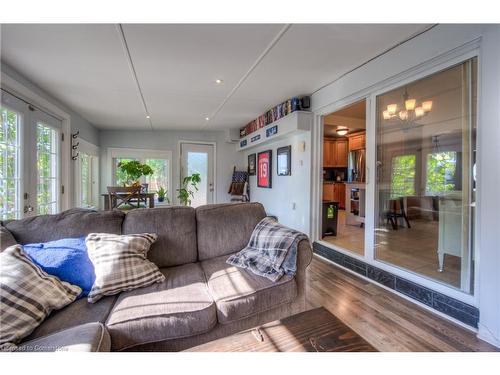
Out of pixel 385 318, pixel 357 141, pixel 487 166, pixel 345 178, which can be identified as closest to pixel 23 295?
pixel 385 318

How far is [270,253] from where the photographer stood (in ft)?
5.72

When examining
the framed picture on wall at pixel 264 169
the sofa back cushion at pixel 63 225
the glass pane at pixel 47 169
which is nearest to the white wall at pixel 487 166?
the sofa back cushion at pixel 63 225

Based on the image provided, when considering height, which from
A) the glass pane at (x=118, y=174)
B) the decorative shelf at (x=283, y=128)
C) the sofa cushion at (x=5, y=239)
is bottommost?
the sofa cushion at (x=5, y=239)

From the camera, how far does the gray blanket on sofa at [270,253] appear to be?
1.64m

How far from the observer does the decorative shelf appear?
3320mm

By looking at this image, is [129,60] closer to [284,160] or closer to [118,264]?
[118,264]

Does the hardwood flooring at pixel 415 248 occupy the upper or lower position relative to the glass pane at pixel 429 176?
lower

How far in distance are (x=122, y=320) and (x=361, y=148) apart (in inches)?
243

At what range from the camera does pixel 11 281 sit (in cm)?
108

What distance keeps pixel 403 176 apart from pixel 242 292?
6.72ft

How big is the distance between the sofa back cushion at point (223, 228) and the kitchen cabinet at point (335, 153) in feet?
17.6

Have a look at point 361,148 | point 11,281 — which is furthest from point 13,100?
point 361,148

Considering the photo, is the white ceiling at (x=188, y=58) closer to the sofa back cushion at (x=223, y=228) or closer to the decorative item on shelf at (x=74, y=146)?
the decorative item on shelf at (x=74, y=146)

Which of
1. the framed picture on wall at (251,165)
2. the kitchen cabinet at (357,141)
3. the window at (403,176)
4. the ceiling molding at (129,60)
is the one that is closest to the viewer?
the ceiling molding at (129,60)
